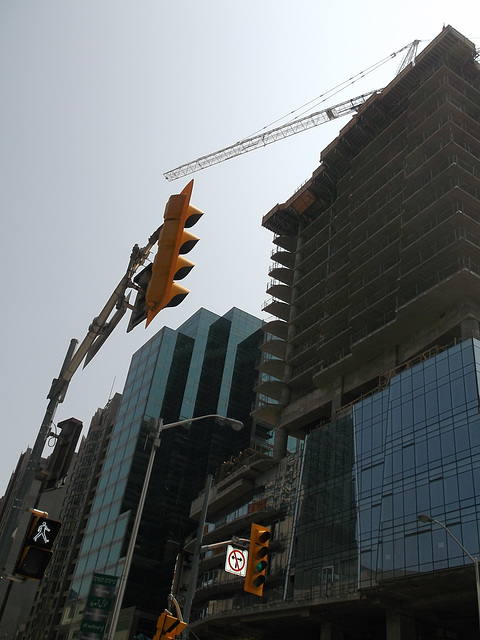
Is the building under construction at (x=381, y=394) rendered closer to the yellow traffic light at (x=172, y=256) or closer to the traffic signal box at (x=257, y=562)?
the traffic signal box at (x=257, y=562)

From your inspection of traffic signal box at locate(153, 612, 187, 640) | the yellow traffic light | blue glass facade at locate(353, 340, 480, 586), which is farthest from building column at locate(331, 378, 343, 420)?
the yellow traffic light

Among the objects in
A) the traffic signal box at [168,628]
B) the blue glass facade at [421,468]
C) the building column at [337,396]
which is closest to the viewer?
the traffic signal box at [168,628]

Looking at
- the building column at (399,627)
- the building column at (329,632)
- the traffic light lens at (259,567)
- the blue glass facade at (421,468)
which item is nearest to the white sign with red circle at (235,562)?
the traffic light lens at (259,567)

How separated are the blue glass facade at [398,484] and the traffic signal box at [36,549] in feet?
122

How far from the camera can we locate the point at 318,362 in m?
74.3

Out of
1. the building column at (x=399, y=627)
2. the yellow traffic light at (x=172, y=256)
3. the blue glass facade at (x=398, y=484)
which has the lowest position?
the yellow traffic light at (x=172, y=256)

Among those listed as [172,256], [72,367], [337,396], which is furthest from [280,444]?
[172,256]

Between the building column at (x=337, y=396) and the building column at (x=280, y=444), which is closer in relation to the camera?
the building column at (x=337, y=396)

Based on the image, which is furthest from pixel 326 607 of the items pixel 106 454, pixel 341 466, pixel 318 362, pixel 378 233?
pixel 106 454

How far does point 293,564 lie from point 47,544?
5333 centimetres

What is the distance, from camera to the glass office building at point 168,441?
95.9 meters

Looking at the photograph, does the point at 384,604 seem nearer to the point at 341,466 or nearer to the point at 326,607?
the point at 326,607

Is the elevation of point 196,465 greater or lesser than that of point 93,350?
greater

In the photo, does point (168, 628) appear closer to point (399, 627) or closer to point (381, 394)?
point (399, 627)
